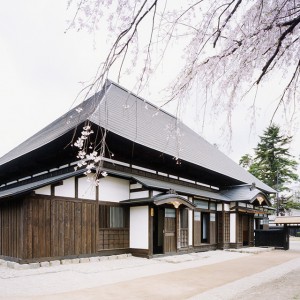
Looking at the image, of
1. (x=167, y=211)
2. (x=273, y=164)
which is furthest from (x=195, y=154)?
(x=273, y=164)

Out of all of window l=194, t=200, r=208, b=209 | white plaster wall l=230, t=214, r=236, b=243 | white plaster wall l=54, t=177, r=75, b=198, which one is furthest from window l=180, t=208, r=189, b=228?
white plaster wall l=54, t=177, r=75, b=198

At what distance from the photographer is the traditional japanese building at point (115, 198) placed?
371 inches

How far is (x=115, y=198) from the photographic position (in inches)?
455

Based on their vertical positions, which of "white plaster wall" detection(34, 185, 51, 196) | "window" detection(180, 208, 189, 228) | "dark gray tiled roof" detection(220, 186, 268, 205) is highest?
"white plaster wall" detection(34, 185, 51, 196)

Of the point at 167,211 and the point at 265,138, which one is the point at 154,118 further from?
the point at 265,138

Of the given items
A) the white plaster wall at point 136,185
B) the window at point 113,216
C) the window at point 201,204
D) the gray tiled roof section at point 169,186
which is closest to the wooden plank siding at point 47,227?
the window at point 113,216

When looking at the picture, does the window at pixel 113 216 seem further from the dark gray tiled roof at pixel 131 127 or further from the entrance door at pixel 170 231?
the dark gray tiled roof at pixel 131 127

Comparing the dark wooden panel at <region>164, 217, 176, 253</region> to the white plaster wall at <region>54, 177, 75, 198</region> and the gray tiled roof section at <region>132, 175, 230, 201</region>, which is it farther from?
the white plaster wall at <region>54, 177, 75, 198</region>

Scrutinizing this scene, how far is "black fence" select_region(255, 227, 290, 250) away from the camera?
1716cm

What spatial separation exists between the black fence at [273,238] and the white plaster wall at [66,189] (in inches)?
469

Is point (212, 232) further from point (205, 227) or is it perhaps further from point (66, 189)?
point (66, 189)

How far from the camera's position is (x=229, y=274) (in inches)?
344

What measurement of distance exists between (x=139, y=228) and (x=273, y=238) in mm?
9519

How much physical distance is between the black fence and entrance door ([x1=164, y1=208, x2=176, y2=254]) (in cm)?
764
